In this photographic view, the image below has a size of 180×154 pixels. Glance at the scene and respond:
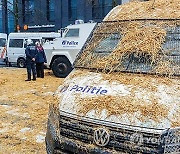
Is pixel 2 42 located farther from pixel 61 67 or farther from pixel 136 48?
pixel 136 48

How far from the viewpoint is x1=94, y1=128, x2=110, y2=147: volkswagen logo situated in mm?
3949

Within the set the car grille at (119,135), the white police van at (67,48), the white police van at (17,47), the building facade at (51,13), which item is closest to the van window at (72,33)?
the white police van at (67,48)

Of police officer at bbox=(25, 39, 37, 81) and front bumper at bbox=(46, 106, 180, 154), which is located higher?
front bumper at bbox=(46, 106, 180, 154)

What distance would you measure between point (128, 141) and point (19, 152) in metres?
2.79

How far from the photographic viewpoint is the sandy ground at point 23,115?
6430 mm

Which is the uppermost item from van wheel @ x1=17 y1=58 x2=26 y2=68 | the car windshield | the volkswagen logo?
the car windshield

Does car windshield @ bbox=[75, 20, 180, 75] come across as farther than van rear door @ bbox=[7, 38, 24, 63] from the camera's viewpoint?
No

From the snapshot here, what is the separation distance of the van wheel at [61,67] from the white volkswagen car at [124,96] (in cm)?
1088

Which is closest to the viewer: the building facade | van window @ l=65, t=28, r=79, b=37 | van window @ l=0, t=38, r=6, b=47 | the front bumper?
the front bumper

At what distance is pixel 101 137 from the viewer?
399 centimetres

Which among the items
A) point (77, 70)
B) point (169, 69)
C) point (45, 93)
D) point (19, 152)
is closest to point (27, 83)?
point (45, 93)

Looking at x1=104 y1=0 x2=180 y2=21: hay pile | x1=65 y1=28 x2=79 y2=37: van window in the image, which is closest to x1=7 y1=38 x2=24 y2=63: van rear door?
x1=65 y1=28 x2=79 y2=37: van window

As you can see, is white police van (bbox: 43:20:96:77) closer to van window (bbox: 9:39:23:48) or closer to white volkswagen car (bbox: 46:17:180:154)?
van window (bbox: 9:39:23:48)

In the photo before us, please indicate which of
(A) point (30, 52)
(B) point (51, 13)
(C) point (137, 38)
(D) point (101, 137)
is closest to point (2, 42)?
(A) point (30, 52)
